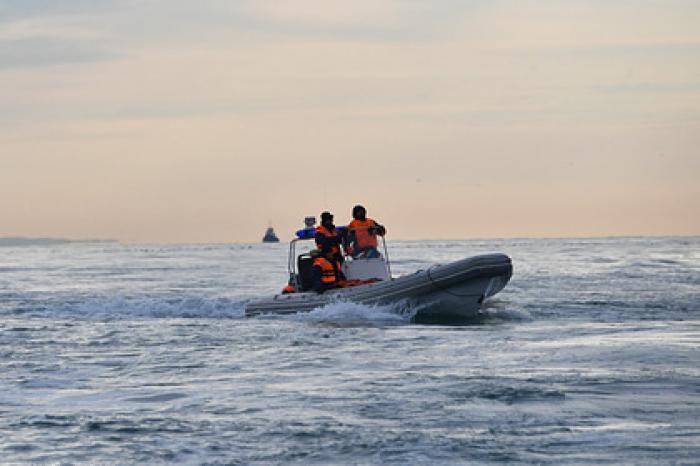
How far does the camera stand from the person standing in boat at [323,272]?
17797 millimetres

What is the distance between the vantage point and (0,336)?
629 inches

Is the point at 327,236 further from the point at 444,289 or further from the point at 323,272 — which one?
the point at 444,289

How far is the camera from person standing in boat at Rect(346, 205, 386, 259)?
17.8m

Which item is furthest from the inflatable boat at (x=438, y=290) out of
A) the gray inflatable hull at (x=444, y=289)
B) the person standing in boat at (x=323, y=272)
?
the person standing in boat at (x=323, y=272)

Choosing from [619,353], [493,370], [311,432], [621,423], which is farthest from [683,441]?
[619,353]

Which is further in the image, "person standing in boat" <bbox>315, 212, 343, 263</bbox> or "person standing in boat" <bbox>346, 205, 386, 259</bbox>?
"person standing in boat" <bbox>346, 205, 386, 259</bbox>

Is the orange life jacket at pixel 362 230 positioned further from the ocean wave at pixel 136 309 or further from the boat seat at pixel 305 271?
the ocean wave at pixel 136 309

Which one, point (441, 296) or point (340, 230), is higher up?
point (340, 230)

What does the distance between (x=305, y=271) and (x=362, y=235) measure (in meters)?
1.19

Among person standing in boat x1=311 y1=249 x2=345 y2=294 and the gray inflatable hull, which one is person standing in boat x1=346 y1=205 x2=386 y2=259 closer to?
person standing in boat x1=311 y1=249 x2=345 y2=294

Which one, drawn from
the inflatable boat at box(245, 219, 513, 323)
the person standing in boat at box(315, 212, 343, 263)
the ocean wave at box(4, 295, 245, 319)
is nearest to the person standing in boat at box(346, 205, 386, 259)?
the person standing in boat at box(315, 212, 343, 263)

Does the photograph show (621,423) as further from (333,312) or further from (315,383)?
(333,312)

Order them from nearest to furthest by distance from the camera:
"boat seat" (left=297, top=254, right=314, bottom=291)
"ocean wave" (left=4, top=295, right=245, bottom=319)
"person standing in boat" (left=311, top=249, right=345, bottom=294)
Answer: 1. "person standing in boat" (left=311, top=249, right=345, bottom=294)
2. "boat seat" (left=297, top=254, right=314, bottom=291)
3. "ocean wave" (left=4, top=295, right=245, bottom=319)

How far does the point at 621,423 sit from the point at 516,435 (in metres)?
0.84
